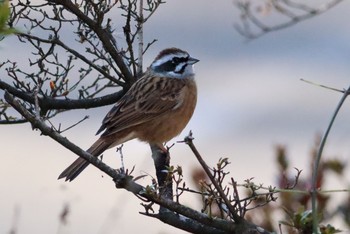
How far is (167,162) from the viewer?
4582mm

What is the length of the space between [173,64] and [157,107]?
1.20 ft

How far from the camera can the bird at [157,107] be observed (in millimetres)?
5516

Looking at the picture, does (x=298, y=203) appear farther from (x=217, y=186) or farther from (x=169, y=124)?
(x=169, y=124)

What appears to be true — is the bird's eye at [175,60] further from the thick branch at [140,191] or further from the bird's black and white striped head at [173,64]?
the thick branch at [140,191]

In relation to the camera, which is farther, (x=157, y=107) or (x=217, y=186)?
(x=157, y=107)

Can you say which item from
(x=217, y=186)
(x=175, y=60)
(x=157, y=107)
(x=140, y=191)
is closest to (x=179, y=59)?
(x=175, y=60)

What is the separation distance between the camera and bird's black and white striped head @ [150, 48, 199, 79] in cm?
600

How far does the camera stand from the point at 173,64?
610cm

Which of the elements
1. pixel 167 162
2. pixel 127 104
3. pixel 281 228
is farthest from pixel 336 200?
pixel 127 104

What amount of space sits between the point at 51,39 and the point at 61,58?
17.8 feet

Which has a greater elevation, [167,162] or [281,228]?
[167,162]

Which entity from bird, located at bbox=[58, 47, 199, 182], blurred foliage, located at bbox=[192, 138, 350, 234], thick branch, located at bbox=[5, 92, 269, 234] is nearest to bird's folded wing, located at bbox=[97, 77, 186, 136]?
bird, located at bbox=[58, 47, 199, 182]

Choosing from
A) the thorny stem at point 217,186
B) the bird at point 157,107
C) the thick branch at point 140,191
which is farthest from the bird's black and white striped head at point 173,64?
the thorny stem at point 217,186

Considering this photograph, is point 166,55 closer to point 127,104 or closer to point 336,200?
point 127,104
